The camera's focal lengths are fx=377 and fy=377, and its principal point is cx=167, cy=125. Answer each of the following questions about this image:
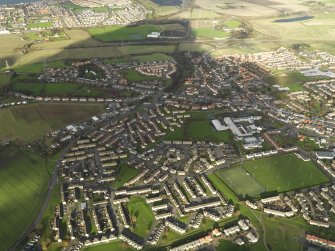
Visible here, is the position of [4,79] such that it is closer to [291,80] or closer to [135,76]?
[135,76]

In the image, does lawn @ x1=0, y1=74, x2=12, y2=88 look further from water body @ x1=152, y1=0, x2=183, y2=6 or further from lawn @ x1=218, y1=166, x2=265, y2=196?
water body @ x1=152, y1=0, x2=183, y2=6

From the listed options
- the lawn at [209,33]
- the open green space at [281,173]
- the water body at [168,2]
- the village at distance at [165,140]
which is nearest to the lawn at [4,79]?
the village at distance at [165,140]

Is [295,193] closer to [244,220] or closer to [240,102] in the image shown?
[244,220]

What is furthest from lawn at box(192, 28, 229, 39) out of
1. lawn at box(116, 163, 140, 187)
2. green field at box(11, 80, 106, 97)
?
lawn at box(116, 163, 140, 187)

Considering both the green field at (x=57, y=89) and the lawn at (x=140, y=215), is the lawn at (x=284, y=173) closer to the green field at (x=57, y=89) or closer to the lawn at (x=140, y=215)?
the lawn at (x=140, y=215)

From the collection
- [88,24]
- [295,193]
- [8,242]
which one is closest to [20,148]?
[8,242]

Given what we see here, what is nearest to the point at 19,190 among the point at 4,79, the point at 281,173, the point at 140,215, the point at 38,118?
the point at 140,215

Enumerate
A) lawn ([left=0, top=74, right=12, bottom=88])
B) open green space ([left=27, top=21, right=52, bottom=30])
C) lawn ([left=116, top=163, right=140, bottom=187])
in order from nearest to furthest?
1. lawn ([left=116, top=163, right=140, bottom=187])
2. lawn ([left=0, top=74, right=12, bottom=88])
3. open green space ([left=27, top=21, right=52, bottom=30])
